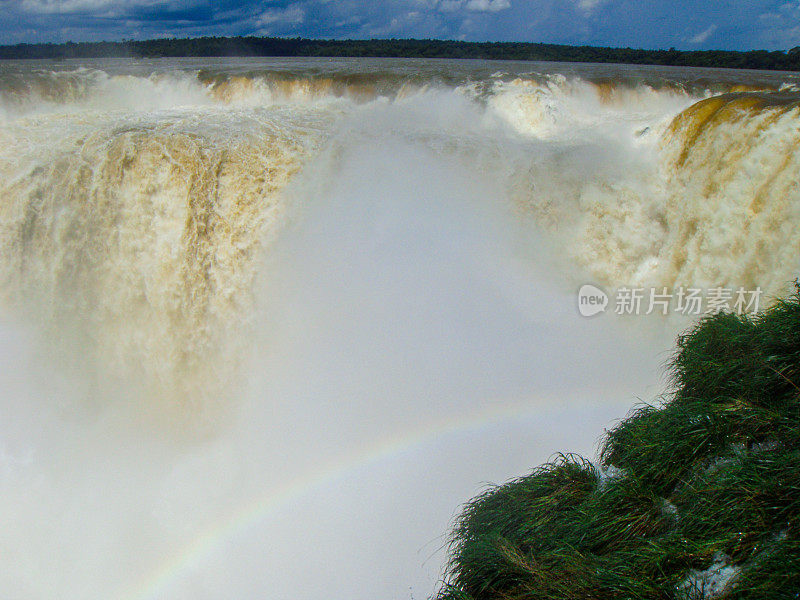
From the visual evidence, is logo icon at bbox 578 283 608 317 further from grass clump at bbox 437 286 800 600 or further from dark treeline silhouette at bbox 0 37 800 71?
dark treeline silhouette at bbox 0 37 800 71

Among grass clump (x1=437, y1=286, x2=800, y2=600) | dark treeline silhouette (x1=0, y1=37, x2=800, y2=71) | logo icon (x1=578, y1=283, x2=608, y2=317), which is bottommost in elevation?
grass clump (x1=437, y1=286, x2=800, y2=600)

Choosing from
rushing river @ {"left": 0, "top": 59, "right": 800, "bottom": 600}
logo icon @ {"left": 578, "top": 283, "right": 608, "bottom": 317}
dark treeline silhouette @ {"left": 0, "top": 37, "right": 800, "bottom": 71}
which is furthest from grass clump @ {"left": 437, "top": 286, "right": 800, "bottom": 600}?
dark treeline silhouette @ {"left": 0, "top": 37, "right": 800, "bottom": 71}

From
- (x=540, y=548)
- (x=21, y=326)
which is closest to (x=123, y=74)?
(x=21, y=326)

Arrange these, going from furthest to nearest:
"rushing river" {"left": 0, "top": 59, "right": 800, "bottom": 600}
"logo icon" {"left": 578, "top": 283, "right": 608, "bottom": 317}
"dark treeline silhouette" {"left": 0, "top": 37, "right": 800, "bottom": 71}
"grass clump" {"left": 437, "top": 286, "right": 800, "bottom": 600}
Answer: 1. "dark treeline silhouette" {"left": 0, "top": 37, "right": 800, "bottom": 71}
2. "logo icon" {"left": 578, "top": 283, "right": 608, "bottom": 317}
3. "rushing river" {"left": 0, "top": 59, "right": 800, "bottom": 600}
4. "grass clump" {"left": 437, "top": 286, "right": 800, "bottom": 600}

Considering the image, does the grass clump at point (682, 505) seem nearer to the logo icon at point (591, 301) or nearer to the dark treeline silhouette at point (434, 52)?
the logo icon at point (591, 301)

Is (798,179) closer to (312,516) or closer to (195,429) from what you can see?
(312,516)

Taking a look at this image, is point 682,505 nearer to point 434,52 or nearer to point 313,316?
point 313,316

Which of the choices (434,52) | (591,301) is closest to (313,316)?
(591,301)
